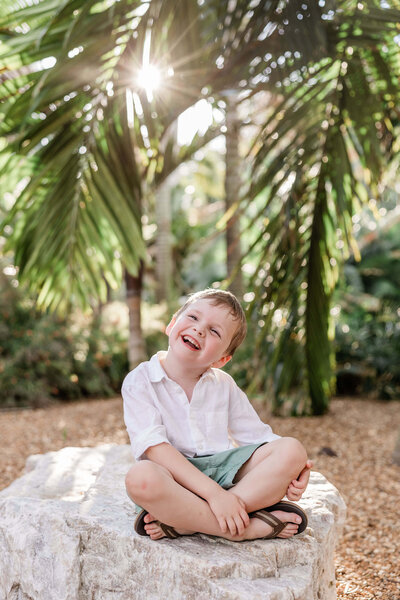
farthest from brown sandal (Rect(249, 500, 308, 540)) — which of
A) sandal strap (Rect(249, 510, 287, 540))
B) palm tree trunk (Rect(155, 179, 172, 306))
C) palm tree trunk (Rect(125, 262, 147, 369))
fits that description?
palm tree trunk (Rect(155, 179, 172, 306))

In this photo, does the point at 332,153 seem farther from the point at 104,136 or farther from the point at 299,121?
the point at 104,136

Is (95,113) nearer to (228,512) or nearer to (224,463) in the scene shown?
(224,463)

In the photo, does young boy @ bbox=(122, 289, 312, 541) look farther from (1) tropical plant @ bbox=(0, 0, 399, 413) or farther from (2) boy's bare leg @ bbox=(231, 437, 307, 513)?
(1) tropical plant @ bbox=(0, 0, 399, 413)

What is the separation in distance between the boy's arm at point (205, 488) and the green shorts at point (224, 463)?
0.12 meters

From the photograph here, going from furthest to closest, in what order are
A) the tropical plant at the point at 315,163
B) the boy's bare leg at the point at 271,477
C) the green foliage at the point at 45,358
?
the green foliage at the point at 45,358, the tropical plant at the point at 315,163, the boy's bare leg at the point at 271,477

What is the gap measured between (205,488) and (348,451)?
247cm

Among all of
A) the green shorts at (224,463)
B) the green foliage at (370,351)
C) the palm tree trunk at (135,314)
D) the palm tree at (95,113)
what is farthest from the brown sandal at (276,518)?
the green foliage at (370,351)

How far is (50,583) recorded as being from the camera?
1.74 meters

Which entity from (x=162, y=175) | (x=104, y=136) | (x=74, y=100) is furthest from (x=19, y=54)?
(x=162, y=175)

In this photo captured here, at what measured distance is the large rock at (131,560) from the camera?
5.15ft

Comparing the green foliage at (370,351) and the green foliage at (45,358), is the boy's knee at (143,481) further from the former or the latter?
the green foliage at (370,351)

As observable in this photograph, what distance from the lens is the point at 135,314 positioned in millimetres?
4578

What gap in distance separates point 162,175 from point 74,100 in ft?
→ 4.81

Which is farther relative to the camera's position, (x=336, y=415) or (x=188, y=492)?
(x=336, y=415)
